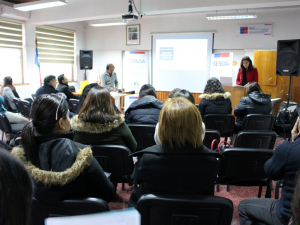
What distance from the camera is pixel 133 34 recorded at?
809 centimetres

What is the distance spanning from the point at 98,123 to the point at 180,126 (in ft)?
2.95

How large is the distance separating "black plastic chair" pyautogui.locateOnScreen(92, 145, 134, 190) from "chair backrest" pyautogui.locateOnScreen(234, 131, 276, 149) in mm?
1130

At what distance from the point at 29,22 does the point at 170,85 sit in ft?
14.8

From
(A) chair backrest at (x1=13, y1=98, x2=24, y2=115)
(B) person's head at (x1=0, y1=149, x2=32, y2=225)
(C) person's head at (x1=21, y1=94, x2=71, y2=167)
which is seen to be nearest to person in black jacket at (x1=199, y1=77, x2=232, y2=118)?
(C) person's head at (x1=21, y1=94, x2=71, y2=167)

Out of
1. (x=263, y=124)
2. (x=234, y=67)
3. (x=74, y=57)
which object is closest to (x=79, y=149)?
(x=263, y=124)

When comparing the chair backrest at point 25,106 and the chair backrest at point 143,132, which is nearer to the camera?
the chair backrest at point 143,132

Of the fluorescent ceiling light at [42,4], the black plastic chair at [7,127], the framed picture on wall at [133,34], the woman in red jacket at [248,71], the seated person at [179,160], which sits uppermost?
the fluorescent ceiling light at [42,4]

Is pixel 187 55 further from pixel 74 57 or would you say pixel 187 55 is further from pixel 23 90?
pixel 23 90

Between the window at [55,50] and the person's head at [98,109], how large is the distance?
6.45 meters

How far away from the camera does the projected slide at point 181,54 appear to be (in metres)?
7.24

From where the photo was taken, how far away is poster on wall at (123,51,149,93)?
26.1 feet

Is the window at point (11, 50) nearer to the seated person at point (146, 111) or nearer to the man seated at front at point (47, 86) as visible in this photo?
the man seated at front at point (47, 86)

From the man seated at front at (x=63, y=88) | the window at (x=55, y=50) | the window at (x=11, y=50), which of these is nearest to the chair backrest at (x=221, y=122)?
the man seated at front at (x=63, y=88)

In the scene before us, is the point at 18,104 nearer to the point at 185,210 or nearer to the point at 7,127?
the point at 7,127
